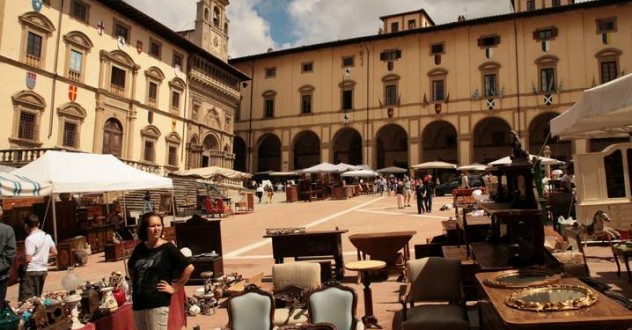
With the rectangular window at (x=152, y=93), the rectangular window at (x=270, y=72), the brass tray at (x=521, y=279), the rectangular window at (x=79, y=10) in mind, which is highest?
the rectangular window at (x=270, y=72)

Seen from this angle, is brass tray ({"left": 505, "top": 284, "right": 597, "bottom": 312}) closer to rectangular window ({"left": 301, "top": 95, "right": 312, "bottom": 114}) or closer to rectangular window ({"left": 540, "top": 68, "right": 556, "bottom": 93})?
rectangular window ({"left": 540, "top": 68, "right": 556, "bottom": 93})

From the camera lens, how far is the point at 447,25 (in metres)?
37.0

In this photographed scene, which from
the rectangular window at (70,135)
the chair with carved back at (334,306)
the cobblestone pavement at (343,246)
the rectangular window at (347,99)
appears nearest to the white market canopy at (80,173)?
the cobblestone pavement at (343,246)

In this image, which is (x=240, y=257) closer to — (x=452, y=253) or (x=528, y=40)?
(x=452, y=253)

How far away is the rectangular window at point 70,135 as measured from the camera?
24969 millimetres

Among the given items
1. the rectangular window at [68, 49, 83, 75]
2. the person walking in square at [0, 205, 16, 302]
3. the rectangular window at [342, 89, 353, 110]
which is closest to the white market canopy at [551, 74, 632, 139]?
the person walking in square at [0, 205, 16, 302]

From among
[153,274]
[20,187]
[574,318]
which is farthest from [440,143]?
[574,318]

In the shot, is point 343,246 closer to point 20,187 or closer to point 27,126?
point 20,187

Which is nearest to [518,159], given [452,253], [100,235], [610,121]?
[452,253]

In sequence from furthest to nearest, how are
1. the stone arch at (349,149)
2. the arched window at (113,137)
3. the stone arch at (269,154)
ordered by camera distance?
the stone arch at (269,154), the stone arch at (349,149), the arched window at (113,137)

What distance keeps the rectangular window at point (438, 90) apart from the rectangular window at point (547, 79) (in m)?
7.63

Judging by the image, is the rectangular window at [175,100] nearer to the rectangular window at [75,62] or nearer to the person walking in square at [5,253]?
the rectangular window at [75,62]

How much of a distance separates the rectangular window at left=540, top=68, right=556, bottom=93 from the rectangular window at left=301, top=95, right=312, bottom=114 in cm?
2031

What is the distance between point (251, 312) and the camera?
4.75 meters
